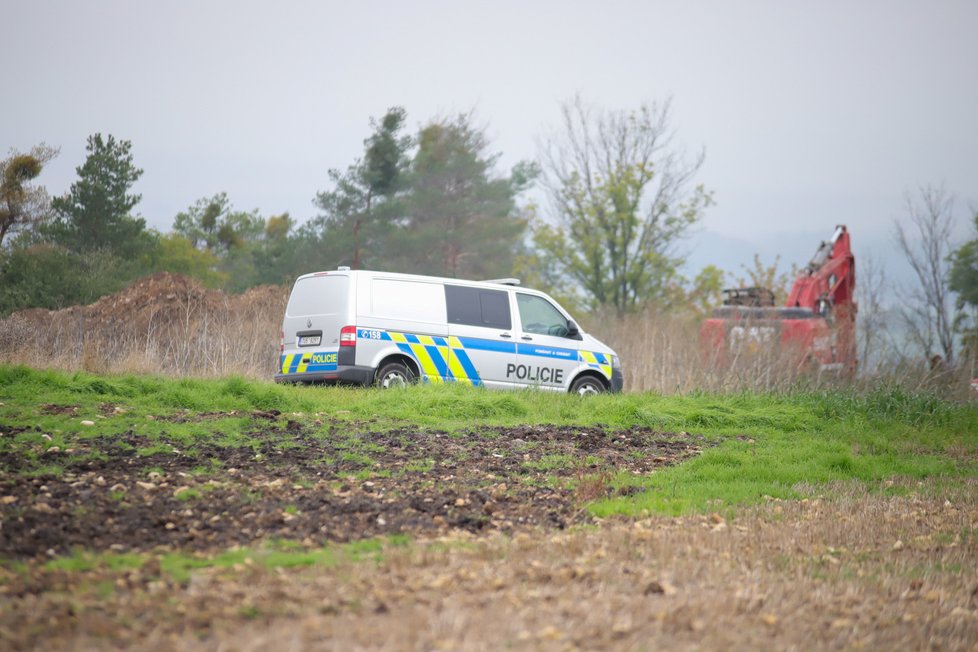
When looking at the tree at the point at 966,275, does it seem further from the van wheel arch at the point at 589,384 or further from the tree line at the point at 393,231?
the van wheel arch at the point at 589,384

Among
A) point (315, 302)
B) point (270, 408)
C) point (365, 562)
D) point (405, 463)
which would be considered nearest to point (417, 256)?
point (315, 302)

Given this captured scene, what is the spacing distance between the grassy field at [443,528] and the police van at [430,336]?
1745mm

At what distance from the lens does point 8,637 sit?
13.4ft

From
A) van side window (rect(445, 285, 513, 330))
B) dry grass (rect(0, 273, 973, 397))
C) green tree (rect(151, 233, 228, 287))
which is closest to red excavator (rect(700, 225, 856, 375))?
dry grass (rect(0, 273, 973, 397))

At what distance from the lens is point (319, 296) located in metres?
15.3

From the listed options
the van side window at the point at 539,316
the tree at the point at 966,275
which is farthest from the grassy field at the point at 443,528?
the tree at the point at 966,275

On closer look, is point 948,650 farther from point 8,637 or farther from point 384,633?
point 8,637

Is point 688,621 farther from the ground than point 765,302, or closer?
closer

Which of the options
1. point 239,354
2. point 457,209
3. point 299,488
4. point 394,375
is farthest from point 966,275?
point 299,488

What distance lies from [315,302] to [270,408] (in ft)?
10.3

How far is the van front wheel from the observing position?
1684 centimetres

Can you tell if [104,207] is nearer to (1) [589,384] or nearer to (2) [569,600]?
(1) [589,384]

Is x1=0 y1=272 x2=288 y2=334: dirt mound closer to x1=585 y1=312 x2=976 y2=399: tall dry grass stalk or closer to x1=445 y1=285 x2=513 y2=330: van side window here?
x1=445 y1=285 x2=513 y2=330: van side window

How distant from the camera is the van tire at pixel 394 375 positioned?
49.2 ft
